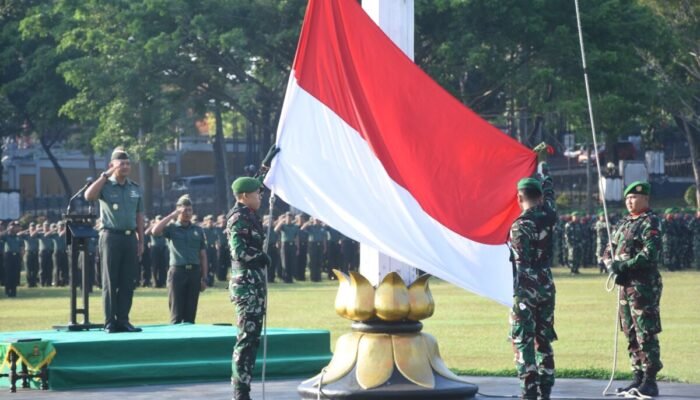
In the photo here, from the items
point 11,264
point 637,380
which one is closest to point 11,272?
point 11,264

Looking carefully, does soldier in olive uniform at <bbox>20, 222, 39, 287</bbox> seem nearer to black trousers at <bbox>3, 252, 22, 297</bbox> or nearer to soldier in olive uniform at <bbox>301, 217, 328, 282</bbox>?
black trousers at <bbox>3, 252, 22, 297</bbox>

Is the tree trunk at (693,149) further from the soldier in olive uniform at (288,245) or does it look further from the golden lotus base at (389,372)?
the golden lotus base at (389,372)

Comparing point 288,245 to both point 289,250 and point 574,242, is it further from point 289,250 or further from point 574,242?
point 574,242

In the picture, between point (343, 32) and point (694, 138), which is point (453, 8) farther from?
point (343, 32)

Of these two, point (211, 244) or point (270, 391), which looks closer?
point (270, 391)

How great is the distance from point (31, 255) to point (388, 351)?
87.8 ft

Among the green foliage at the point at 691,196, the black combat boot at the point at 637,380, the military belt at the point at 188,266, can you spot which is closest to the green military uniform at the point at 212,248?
the military belt at the point at 188,266

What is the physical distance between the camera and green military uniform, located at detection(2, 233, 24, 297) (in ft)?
109

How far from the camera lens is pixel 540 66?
44.6 m

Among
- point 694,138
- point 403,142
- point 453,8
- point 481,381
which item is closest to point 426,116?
point 403,142

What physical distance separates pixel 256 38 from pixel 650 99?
11.9 m

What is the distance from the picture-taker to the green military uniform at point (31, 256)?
3678 centimetres

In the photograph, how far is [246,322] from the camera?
1202 cm

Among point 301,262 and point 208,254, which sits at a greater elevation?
point 208,254
